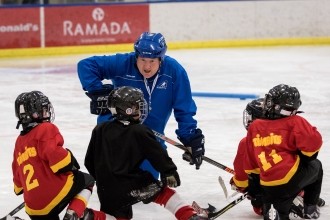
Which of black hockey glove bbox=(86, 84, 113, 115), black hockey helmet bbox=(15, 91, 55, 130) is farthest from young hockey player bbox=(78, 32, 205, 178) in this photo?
black hockey helmet bbox=(15, 91, 55, 130)

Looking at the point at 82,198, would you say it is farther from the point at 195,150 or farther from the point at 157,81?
the point at 157,81

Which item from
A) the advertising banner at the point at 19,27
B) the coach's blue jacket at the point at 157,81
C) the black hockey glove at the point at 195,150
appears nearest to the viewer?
the black hockey glove at the point at 195,150

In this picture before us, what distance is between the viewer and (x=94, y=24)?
1327 centimetres

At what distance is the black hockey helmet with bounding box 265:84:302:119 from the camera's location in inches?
168

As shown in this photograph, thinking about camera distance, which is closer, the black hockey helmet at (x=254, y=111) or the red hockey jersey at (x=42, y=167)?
the red hockey jersey at (x=42, y=167)

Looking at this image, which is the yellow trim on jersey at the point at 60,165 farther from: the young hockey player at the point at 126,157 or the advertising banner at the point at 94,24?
the advertising banner at the point at 94,24

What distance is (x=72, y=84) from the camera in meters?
10.1

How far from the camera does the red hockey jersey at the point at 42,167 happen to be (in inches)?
156

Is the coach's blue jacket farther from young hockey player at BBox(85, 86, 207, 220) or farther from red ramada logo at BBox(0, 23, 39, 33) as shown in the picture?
red ramada logo at BBox(0, 23, 39, 33)

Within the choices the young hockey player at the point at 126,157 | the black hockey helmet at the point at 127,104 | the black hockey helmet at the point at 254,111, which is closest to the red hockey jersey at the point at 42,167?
the young hockey player at the point at 126,157

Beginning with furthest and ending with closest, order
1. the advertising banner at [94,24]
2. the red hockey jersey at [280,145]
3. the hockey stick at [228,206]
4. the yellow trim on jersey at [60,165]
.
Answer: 1. the advertising banner at [94,24]
2. the hockey stick at [228,206]
3. the red hockey jersey at [280,145]
4. the yellow trim on jersey at [60,165]

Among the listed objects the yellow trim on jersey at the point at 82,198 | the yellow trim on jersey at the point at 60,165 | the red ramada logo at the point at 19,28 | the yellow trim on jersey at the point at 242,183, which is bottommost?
the yellow trim on jersey at the point at 242,183

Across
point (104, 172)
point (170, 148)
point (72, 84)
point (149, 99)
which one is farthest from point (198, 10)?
point (104, 172)

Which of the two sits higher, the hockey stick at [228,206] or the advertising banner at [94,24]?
the advertising banner at [94,24]
